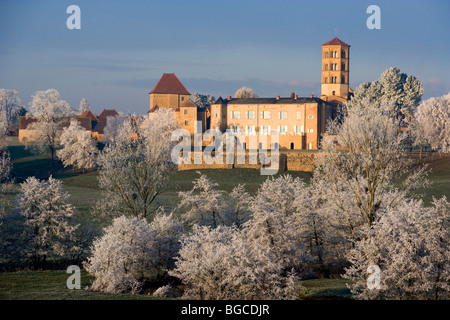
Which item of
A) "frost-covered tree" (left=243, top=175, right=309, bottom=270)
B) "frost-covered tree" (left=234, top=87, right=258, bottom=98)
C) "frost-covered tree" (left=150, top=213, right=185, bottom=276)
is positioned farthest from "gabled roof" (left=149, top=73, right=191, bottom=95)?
"frost-covered tree" (left=243, top=175, right=309, bottom=270)

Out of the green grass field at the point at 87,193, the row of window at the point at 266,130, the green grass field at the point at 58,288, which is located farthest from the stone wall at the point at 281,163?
the green grass field at the point at 58,288

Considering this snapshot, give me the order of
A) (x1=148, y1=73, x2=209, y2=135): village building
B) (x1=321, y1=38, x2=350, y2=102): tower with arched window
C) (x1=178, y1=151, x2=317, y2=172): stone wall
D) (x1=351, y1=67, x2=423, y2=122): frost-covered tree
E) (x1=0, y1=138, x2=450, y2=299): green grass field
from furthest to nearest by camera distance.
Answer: (x1=148, y1=73, x2=209, y2=135): village building
(x1=321, y1=38, x2=350, y2=102): tower with arched window
(x1=351, y1=67, x2=423, y2=122): frost-covered tree
(x1=178, y1=151, x2=317, y2=172): stone wall
(x1=0, y1=138, x2=450, y2=299): green grass field

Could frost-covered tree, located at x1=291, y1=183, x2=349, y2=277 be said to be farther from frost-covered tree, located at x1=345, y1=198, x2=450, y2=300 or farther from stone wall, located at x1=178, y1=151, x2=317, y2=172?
stone wall, located at x1=178, y1=151, x2=317, y2=172

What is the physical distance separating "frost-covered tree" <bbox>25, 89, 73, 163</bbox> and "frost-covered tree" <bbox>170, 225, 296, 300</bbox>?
67.1 metres

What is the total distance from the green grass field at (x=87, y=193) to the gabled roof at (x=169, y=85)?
3201 centimetres

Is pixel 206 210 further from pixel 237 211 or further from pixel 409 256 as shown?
pixel 409 256

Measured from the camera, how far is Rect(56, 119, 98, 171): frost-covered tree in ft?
258

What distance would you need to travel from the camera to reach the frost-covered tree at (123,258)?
84.6 ft

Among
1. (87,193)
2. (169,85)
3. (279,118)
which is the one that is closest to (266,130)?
(279,118)

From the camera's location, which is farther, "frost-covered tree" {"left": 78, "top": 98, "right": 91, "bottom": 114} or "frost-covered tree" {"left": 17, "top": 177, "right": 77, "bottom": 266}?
"frost-covered tree" {"left": 78, "top": 98, "right": 91, "bottom": 114}

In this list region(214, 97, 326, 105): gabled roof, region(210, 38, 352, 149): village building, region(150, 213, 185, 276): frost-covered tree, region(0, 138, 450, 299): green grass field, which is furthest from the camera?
region(214, 97, 326, 105): gabled roof

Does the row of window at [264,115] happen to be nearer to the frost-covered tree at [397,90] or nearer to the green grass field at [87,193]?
the frost-covered tree at [397,90]
